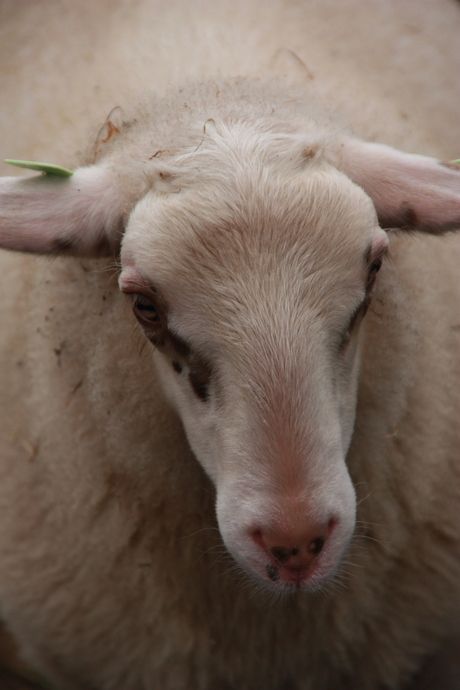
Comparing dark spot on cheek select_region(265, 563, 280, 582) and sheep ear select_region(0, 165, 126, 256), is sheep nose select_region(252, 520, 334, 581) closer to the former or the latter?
dark spot on cheek select_region(265, 563, 280, 582)

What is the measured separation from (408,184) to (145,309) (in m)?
0.77

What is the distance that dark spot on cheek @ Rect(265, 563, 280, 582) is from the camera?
165 centimetres

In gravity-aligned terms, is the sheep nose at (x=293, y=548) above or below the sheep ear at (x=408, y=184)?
below

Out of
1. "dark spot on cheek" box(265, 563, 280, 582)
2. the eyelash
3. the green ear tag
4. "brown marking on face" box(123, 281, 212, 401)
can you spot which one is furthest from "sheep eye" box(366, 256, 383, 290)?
the green ear tag

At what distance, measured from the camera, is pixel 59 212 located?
192 centimetres

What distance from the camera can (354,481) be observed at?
225 cm

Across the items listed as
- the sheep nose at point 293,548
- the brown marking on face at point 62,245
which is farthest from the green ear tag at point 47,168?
the sheep nose at point 293,548

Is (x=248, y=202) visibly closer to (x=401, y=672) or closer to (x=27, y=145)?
(x=27, y=145)

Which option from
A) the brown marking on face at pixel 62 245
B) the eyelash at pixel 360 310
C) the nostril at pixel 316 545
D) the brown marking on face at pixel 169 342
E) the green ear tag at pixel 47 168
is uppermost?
the green ear tag at pixel 47 168

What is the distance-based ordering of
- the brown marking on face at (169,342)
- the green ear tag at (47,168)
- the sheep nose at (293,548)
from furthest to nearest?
the green ear tag at (47,168)
the brown marking on face at (169,342)
the sheep nose at (293,548)

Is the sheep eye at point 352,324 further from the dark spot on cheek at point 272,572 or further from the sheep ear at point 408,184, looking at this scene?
the dark spot on cheek at point 272,572

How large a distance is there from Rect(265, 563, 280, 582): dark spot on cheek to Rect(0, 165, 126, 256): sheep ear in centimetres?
94

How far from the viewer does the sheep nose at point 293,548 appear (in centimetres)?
159

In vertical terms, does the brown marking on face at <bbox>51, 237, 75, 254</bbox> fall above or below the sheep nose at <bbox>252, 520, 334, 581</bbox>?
above
